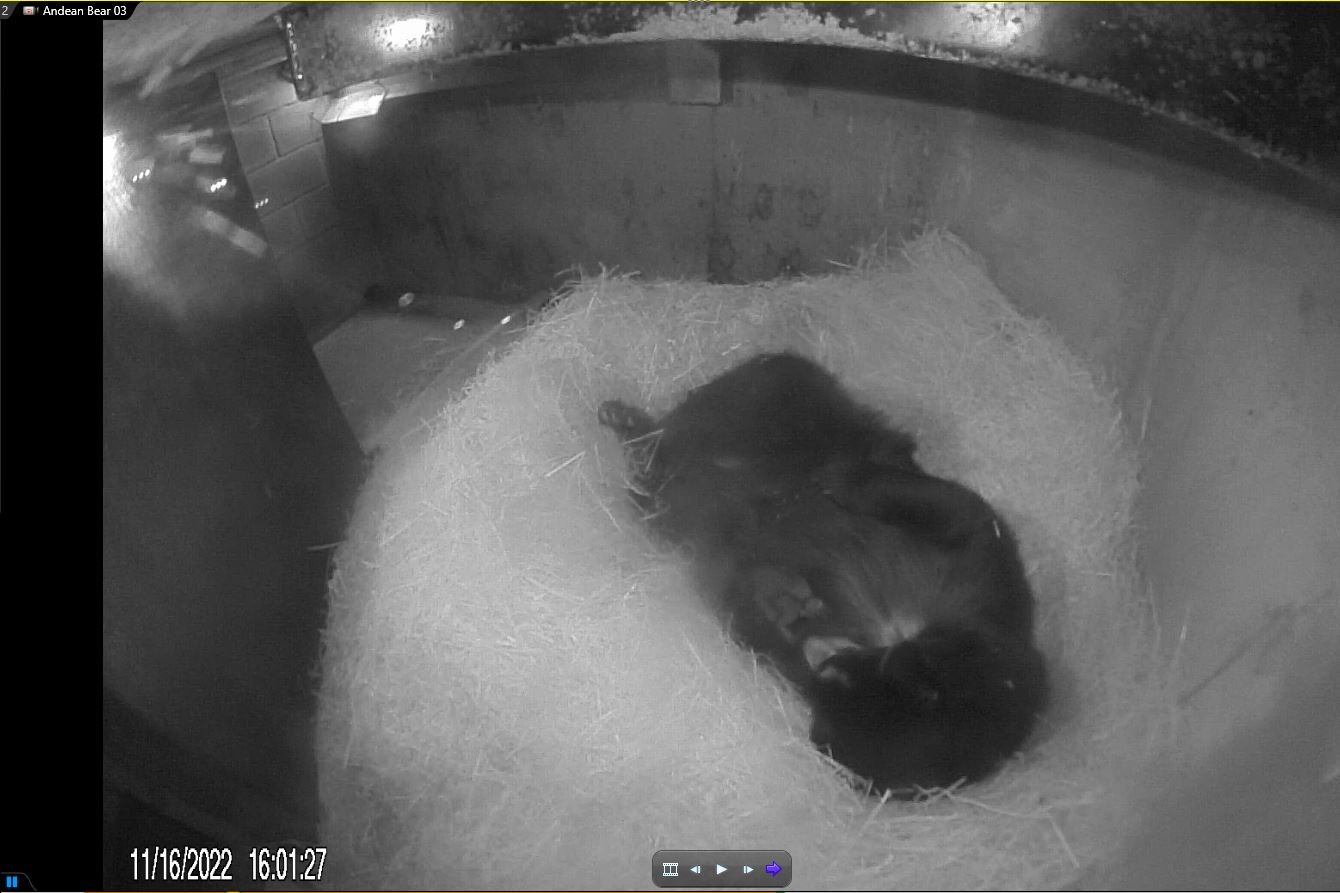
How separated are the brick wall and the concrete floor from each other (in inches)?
1.7

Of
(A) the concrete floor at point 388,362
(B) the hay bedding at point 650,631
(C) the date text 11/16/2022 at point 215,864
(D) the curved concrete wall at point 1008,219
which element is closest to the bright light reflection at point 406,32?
(D) the curved concrete wall at point 1008,219

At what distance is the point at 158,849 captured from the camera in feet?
2.89

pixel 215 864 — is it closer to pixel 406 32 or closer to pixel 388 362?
pixel 388 362

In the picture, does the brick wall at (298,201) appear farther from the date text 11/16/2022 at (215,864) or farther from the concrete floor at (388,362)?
the date text 11/16/2022 at (215,864)

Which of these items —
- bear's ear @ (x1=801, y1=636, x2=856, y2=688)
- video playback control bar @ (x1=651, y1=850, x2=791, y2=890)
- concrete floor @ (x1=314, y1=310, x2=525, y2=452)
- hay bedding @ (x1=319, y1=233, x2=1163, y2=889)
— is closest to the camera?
video playback control bar @ (x1=651, y1=850, x2=791, y2=890)

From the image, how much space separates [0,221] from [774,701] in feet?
4.09

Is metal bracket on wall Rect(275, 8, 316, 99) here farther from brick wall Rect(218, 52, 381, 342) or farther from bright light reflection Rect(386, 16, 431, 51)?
bright light reflection Rect(386, 16, 431, 51)

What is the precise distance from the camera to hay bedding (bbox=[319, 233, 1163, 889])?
1.08 meters

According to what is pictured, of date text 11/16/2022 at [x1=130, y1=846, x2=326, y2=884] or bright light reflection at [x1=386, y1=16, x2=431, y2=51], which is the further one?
bright light reflection at [x1=386, y1=16, x2=431, y2=51]

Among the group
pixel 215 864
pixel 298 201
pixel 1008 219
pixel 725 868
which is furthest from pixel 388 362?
pixel 1008 219

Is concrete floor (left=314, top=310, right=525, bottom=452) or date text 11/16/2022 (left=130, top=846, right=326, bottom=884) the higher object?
concrete floor (left=314, top=310, right=525, bottom=452)

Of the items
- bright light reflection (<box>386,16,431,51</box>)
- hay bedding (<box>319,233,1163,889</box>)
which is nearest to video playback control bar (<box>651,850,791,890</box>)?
hay bedding (<box>319,233,1163,889</box>)

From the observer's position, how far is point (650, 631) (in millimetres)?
1409

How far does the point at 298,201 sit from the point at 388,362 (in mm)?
320
